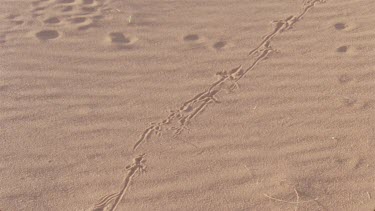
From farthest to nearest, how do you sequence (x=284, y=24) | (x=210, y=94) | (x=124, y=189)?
1. (x=284, y=24)
2. (x=210, y=94)
3. (x=124, y=189)

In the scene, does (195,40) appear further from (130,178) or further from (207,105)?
(130,178)

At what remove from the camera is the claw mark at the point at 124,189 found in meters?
3.54

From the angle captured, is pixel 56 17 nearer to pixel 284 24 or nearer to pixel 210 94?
pixel 210 94

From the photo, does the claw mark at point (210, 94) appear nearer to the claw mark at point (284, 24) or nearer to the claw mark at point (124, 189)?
the claw mark at point (284, 24)

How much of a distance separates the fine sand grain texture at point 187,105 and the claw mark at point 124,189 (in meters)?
0.01

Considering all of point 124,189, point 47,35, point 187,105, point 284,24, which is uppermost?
point 47,35

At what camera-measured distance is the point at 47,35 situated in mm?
5273

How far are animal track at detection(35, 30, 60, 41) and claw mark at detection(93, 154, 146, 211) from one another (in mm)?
1839

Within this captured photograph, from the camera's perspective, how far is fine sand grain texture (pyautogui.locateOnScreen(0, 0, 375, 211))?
11.9 feet

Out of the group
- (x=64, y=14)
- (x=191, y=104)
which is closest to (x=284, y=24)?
(x=191, y=104)

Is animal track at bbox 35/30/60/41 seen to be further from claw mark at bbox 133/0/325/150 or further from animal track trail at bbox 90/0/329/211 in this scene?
claw mark at bbox 133/0/325/150

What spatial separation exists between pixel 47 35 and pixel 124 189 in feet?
7.00

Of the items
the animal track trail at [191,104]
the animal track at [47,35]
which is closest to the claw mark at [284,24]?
the animal track trail at [191,104]

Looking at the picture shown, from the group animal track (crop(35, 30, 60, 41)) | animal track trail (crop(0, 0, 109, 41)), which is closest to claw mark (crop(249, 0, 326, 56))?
animal track trail (crop(0, 0, 109, 41))
